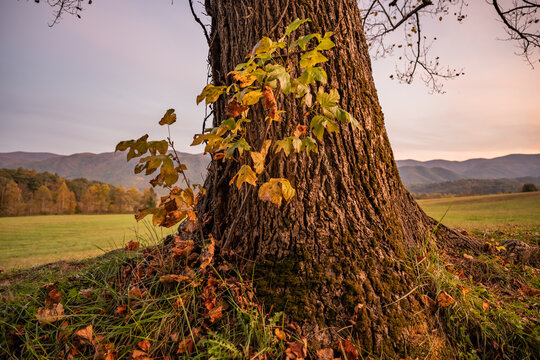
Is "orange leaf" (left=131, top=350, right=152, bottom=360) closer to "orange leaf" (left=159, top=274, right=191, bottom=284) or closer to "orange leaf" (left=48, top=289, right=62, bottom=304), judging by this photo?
"orange leaf" (left=159, top=274, right=191, bottom=284)

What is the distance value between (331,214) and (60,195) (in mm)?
75743

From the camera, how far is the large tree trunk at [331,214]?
5.33 feet

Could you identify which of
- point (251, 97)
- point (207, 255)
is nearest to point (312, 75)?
point (251, 97)

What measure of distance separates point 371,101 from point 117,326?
2488mm

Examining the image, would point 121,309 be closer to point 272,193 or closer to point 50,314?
point 50,314

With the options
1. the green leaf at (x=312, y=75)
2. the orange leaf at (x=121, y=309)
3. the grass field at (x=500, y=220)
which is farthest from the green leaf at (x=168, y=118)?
the grass field at (x=500, y=220)

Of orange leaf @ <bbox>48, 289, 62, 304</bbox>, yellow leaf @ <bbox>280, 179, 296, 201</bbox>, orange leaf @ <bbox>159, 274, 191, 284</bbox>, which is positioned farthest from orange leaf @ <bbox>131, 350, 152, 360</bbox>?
yellow leaf @ <bbox>280, 179, 296, 201</bbox>

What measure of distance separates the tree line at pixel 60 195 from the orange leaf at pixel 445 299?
178 ft

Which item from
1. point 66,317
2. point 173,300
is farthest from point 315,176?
point 66,317

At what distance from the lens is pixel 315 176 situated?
1.85 m

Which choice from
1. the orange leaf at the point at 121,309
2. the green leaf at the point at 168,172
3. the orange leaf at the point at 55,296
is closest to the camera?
the green leaf at the point at 168,172

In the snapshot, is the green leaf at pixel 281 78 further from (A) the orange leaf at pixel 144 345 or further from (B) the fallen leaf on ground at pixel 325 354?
(A) the orange leaf at pixel 144 345

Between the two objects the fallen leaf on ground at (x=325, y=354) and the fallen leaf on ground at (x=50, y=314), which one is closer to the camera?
the fallen leaf on ground at (x=325, y=354)

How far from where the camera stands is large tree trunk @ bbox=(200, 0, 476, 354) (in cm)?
162
